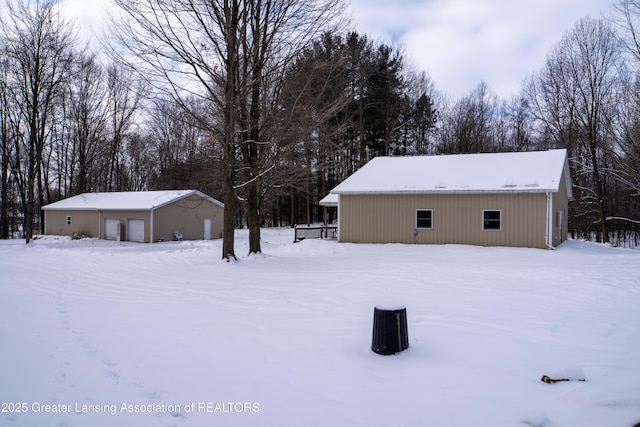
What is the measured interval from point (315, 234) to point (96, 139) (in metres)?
23.2

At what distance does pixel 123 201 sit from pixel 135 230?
2.91 meters

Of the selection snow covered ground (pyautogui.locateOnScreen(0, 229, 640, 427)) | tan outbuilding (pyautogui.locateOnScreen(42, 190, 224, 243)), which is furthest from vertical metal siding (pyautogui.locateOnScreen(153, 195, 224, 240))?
snow covered ground (pyautogui.locateOnScreen(0, 229, 640, 427))

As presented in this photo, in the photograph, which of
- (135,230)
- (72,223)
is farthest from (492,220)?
(72,223)

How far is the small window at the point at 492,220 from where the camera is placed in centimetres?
1730

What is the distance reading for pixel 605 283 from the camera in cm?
966

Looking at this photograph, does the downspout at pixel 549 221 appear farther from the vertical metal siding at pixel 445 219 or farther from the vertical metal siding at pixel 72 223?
the vertical metal siding at pixel 72 223

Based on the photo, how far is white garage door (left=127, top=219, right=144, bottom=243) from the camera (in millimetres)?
26750

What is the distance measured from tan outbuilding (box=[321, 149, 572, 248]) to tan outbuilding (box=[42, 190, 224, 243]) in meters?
11.0

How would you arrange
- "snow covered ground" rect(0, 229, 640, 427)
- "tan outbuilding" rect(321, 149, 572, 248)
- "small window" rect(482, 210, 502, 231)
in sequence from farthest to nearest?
"small window" rect(482, 210, 502, 231) → "tan outbuilding" rect(321, 149, 572, 248) → "snow covered ground" rect(0, 229, 640, 427)

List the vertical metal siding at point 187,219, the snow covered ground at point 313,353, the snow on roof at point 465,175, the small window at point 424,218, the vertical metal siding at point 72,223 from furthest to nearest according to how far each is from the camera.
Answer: the vertical metal siding at point 72,223 → the vertical metal siding at point 187,219 → the small window at point 424,218 → the snow on roof at point 465,175 → the snow covered ground at point 313,353

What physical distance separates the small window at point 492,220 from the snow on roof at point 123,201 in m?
18.6

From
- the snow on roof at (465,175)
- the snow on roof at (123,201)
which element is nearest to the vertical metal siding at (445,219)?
the snow on roof at (465,175)

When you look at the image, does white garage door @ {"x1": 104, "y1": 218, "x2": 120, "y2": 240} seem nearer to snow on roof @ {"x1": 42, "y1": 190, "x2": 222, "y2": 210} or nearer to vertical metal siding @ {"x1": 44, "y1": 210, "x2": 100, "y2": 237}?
vertical metal siding @ {"x1": 44, "y1": 210, "x2": 100, "y2": 237}

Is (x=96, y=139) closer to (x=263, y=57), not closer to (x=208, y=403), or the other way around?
(x=263, y=57)
